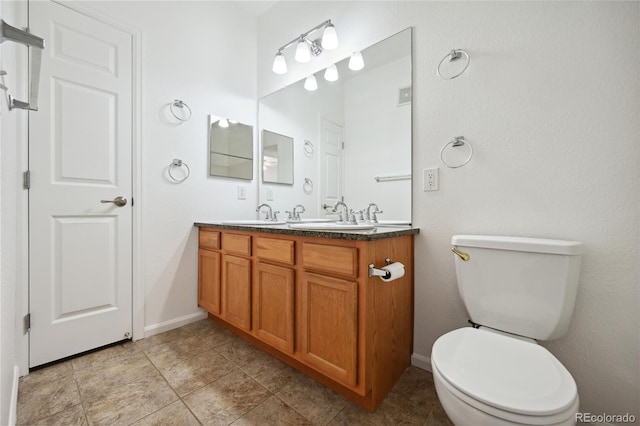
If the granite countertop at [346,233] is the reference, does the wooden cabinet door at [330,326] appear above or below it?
below

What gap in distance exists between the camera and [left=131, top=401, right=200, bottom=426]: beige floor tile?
3.76 feet

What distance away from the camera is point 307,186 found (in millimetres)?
2238

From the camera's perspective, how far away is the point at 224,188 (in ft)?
7.64

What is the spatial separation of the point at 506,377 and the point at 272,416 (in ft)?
3.06

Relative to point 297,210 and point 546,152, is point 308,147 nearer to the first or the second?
point 297,210

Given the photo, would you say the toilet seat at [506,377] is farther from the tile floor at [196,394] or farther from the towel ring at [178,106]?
the towel ring at [178,106]

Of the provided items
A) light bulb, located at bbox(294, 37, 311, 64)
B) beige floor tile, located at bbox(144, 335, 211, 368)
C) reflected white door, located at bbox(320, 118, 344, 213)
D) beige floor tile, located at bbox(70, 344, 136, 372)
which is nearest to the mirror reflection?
reflected white door, located at bbox(320, 118, 344, 213)

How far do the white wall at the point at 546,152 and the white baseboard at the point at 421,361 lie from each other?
2 centimetres

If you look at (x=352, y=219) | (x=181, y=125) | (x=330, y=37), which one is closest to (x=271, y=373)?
(x=352, y=219)

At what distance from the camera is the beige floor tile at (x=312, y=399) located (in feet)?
3.94

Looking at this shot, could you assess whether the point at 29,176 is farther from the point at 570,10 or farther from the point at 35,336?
the point at 570,10

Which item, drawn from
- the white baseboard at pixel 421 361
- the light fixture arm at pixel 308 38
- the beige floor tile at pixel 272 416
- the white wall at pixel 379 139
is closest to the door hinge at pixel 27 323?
the beige floor tile at pixel 272 416

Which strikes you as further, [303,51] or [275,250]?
[303,51]

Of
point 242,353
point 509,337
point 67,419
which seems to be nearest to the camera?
point 509,337
